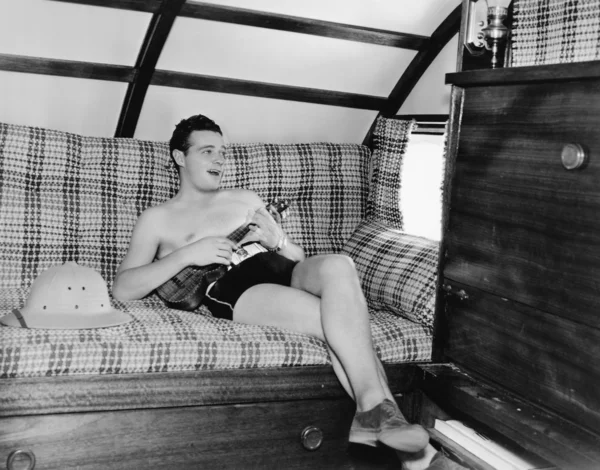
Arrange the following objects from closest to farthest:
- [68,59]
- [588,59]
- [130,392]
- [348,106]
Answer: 1. [588,59]
2. [130,392]
3. [68,59]
4. [348,106]

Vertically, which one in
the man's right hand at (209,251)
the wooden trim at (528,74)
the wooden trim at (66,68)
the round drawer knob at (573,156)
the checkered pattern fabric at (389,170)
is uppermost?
the wooden trim at (528,74)

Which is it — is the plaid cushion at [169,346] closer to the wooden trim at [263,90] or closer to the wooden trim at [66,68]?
the wooden trim at [66,68]

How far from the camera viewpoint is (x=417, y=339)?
242cm

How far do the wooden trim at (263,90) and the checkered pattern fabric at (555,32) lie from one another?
144cm

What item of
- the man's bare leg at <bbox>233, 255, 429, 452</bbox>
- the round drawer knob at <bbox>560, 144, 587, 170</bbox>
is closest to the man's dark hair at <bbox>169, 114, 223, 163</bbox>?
the man's bare leg at <bbox>233, 255, 429, 452</bbox>

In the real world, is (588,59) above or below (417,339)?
above

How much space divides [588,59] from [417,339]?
993mm

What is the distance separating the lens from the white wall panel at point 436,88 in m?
3.33

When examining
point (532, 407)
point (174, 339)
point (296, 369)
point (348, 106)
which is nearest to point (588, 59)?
point (532, 407)

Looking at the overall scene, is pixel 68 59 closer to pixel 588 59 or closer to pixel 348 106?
pixel 348 106

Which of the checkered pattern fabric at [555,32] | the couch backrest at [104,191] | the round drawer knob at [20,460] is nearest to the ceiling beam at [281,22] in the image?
the couch backrest at [104,191]

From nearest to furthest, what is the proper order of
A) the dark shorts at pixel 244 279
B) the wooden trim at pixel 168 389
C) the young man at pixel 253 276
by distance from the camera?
the wooden trim at pixel 168 389, the young man at pixel 253 276, the dark shorts at pixel 244 279

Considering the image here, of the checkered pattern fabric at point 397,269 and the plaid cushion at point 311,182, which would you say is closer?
the checkered pattern fabric at point 397,269

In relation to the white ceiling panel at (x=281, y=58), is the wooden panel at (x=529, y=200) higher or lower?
lower
